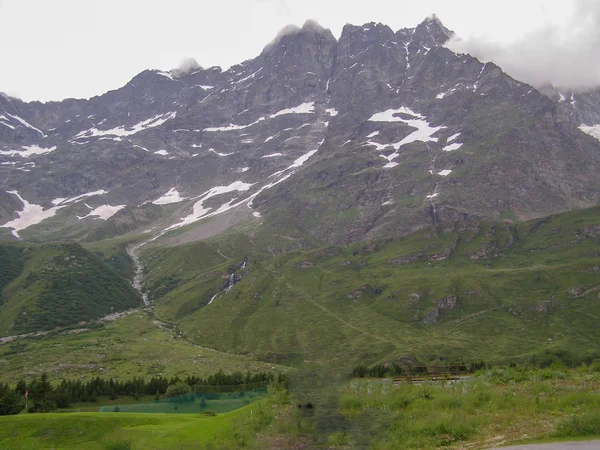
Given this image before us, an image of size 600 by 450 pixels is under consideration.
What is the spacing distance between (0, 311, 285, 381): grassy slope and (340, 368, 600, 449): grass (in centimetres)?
10700

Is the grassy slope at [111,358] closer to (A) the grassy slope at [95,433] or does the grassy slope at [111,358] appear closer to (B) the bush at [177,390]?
(B) the bush at [177,390]

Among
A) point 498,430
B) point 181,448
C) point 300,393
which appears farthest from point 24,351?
point 498,430

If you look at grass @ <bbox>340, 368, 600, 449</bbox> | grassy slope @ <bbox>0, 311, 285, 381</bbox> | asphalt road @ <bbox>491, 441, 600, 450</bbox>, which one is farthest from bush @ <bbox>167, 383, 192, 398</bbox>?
asphalt road @ <bbox>491, 441, 600, 450</bbox>

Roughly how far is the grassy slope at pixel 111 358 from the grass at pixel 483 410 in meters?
107

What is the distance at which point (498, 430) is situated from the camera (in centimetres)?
3528

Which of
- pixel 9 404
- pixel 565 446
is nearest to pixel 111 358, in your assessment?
pixel 9 404

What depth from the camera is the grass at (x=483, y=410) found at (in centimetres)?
3291

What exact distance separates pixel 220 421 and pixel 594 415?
35443 mm

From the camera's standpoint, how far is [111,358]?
169 m

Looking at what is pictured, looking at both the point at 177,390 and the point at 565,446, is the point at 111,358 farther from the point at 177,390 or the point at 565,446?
the point at 565,446

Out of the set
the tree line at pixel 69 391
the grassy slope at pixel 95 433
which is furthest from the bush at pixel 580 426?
the tree line at pixel 69 391

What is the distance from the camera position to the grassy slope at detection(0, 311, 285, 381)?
494 ft

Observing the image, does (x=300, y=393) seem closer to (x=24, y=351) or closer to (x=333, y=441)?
(x=333, y=441)

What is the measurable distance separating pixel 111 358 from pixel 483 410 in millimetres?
155536
